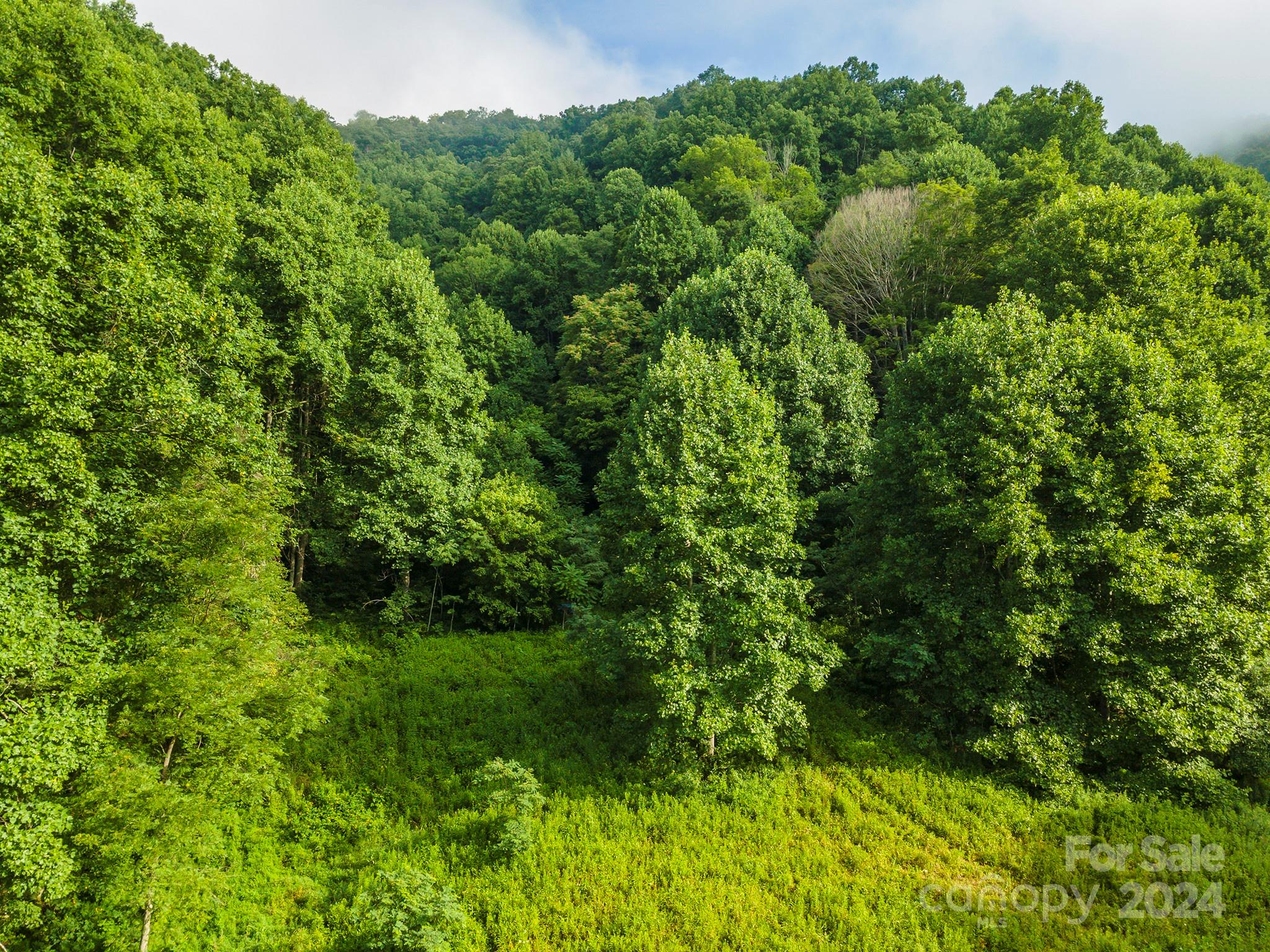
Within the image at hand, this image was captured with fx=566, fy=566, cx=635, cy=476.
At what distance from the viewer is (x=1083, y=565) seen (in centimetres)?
1653

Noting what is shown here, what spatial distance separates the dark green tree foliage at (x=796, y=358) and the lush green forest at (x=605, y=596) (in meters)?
0.22

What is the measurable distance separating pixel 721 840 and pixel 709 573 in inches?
276

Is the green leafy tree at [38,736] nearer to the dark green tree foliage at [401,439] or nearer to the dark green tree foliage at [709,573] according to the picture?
the dark green tree foliage at [709,573]

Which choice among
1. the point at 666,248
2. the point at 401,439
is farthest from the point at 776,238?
the point at 401,439

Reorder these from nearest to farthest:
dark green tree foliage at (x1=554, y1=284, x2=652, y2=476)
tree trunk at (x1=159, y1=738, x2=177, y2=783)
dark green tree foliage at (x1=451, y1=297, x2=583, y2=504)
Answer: tree trunk at (x1=159, y1=738, x2=177, y2=783) → dark green tree foliage at (x1=451, y1=297, x2=583, y2=504) → dark green tree foliage at (x1=554, y1=284, x2=652, y2=476)

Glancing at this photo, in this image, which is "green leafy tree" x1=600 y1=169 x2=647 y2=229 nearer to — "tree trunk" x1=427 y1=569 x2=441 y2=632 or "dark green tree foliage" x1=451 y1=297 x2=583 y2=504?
"dark green tree foliage" x1=451 y1=297 x2=583 y2=504

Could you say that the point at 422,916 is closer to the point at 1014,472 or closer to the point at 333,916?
the point at 333,916

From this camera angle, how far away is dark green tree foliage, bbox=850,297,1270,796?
15.4 m

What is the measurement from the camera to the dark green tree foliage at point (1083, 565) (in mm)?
15414

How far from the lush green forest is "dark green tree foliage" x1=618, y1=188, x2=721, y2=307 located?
13.3 m

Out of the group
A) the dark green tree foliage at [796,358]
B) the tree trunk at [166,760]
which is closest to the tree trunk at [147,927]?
the tree trunk at [166,760]

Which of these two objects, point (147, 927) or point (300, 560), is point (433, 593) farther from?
point (147, 927)

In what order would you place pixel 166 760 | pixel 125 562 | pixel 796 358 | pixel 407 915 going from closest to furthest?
1. pixel 407 915
2. pixel 166 760
3. pixel 125 562
4. pixel 796 358

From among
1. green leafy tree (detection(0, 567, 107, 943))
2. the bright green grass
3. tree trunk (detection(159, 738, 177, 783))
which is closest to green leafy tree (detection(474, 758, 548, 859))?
the bright green grass
